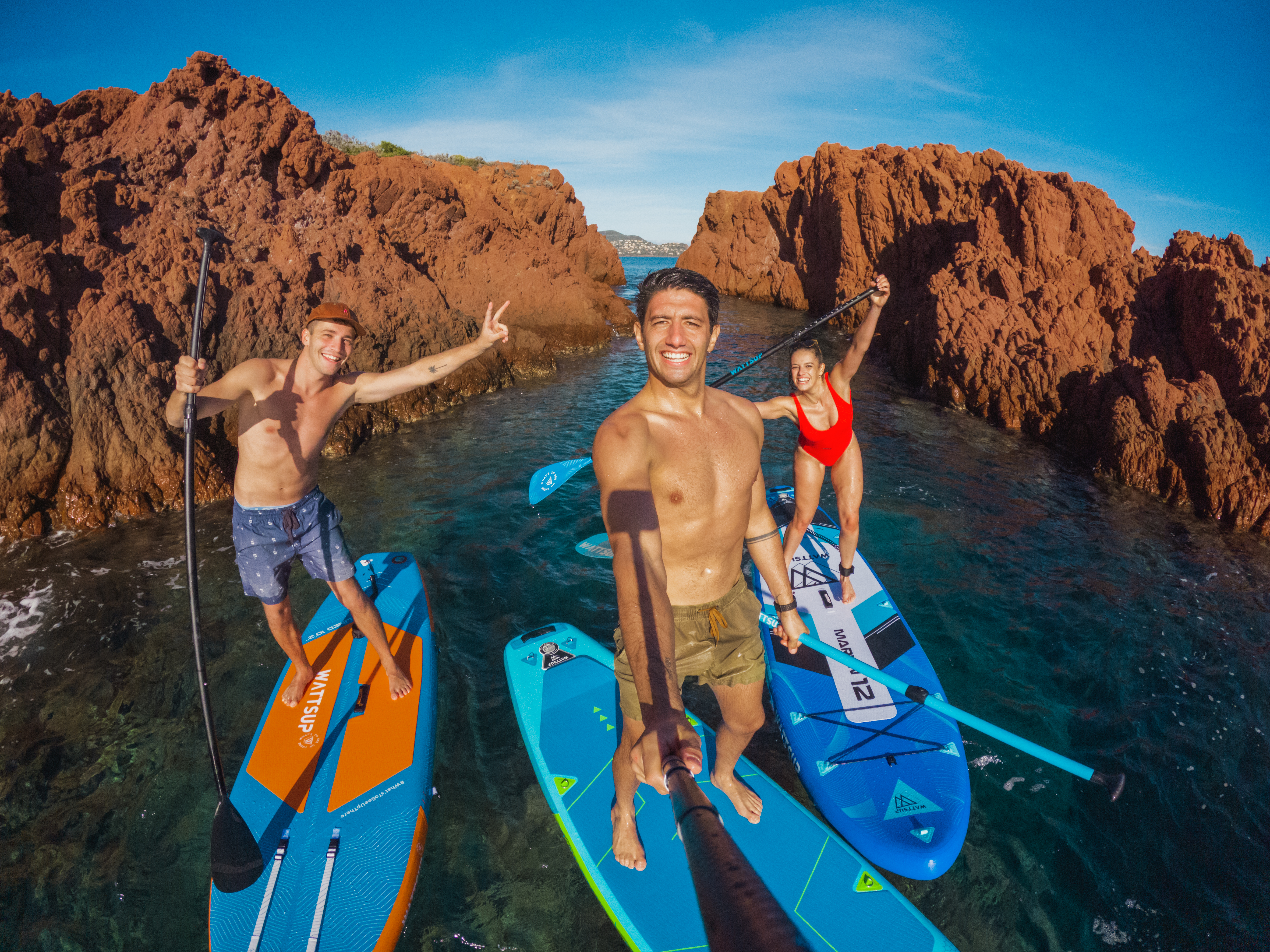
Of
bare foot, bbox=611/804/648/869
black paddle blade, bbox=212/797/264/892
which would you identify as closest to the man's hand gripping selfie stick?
black paddle blade, bbox=212/797/264/892

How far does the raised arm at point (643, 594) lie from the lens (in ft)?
5.84

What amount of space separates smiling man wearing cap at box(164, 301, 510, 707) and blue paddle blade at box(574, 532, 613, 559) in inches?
123

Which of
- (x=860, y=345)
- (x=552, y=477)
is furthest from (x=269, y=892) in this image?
(x=860, y=345)

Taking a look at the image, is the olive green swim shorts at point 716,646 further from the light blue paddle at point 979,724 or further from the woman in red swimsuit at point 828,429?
the woman in red swimsuit at point 828,429

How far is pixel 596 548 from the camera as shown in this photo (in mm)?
7395

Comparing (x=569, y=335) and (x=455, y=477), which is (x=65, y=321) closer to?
(x=455, y=477)

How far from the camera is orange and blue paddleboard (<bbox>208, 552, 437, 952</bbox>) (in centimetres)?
323

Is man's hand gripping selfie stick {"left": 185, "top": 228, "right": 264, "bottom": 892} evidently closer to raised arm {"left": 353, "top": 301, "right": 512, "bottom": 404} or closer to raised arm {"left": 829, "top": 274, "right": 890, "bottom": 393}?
raised arm {"left": 353, "top": 301, "right": 512, "bottom": 404}

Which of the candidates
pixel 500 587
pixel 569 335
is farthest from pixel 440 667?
pixel 569 335

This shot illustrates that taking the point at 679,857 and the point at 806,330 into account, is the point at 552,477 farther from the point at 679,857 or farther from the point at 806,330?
the point at 679,857

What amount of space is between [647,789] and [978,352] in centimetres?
1486

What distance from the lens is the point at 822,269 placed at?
1316 inches

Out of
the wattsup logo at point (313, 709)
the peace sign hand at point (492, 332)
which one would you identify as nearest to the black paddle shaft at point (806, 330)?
the peace sign hand at point (492, 332)

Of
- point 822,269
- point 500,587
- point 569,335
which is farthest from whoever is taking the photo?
point 822,269
